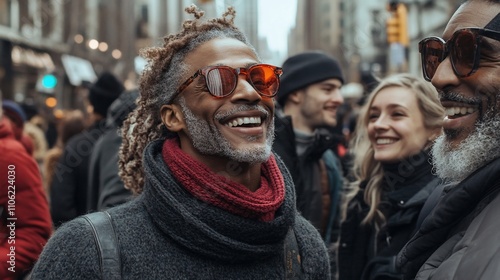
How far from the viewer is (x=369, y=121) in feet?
17.1

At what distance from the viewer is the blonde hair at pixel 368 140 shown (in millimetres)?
4820

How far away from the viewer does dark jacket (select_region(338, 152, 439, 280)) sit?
4.29 m

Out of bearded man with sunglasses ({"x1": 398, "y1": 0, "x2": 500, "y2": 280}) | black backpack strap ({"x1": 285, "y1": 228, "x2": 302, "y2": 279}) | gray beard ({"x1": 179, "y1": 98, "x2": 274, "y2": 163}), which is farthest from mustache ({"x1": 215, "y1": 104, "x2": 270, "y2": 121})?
bearded man with sunglasses ({"x1": 398, "y1": 0, "x2": 500, "y2": 280})

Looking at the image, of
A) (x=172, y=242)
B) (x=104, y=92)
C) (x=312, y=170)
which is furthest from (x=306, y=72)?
(x=172, y=242)

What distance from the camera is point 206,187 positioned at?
9.20 ft

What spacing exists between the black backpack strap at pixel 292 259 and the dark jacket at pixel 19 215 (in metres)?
1.98

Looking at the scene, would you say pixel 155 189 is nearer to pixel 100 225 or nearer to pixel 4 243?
pixel 100 225

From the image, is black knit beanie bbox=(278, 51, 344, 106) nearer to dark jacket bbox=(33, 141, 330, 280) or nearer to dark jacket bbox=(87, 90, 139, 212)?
dark jacket bbox=(87, 90, 139, 212)

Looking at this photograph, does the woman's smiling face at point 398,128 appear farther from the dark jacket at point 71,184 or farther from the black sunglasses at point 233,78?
the dark jacket at point 71,184

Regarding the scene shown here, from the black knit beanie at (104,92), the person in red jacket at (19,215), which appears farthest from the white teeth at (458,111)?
the black knit beanie at (104,92)

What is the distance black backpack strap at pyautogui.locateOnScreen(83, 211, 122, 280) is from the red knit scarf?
34 centimetres

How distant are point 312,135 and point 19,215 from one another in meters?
2.52

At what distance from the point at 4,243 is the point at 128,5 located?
189 ft

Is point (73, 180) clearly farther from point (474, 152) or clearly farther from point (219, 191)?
point (474, 152)
